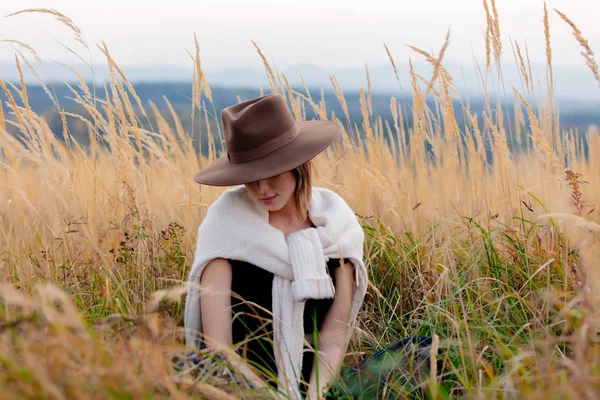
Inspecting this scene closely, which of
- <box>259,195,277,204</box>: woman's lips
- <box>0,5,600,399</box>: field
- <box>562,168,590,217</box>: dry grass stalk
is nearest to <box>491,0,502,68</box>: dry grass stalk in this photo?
<box>0,5,600,399</box>: field

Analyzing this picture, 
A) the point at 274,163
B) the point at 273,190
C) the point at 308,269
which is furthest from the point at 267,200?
the point at 308,269

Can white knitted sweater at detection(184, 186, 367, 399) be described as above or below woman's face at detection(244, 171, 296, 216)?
below

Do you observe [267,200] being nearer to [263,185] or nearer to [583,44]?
[263,185]

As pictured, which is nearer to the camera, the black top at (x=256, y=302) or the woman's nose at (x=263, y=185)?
the woman's nose at (x=263, y=185)

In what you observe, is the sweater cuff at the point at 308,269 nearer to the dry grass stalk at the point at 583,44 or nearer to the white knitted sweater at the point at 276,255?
the white knitted sweater at the point at 276,255

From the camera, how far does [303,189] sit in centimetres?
219

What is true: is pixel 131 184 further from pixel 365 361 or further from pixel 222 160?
pixel 365 361

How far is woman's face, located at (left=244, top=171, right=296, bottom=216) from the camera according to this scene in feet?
6.72

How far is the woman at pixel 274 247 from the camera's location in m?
2.04

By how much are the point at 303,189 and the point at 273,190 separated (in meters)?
0.16

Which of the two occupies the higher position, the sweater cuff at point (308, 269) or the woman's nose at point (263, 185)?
the woman's nose at point (263, 185)

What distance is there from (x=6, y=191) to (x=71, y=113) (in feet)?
3.51

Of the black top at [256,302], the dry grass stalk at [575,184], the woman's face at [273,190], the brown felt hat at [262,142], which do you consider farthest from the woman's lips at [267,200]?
the dry grass stalk at [575,184]

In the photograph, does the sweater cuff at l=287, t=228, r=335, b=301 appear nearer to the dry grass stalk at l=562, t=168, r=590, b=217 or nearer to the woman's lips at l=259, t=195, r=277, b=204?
the woman's lips at l=259, t=195, r=277, b=204
